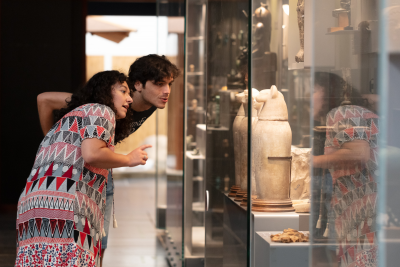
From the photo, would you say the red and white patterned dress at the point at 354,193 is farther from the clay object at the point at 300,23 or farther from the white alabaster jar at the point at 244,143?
the clay object at the point at 300,23

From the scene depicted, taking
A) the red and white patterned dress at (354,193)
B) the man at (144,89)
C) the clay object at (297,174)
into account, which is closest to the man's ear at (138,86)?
the man at (144,89)

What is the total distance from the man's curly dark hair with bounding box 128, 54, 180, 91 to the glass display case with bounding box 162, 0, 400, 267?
0.20 metres

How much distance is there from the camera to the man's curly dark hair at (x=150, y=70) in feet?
7.51

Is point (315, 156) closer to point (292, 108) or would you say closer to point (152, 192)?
point (292, 108)

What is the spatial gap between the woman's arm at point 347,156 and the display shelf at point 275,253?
48 cm

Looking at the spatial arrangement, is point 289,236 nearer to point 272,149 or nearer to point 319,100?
point 272,149

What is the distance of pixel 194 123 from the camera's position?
3.46 m

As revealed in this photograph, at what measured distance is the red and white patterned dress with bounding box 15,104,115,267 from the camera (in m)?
1.76

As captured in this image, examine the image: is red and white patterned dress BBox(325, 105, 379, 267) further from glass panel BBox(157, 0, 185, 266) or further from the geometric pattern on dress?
glass panel BBox(157, 0, 185, 266)

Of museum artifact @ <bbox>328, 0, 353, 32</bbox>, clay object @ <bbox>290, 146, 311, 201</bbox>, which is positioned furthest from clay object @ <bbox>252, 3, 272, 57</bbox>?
museum artifact @ <bbox>328, 0, 353, 32</bbox>

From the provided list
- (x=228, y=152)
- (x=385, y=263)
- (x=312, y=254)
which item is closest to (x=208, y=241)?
(x=228, y=152)

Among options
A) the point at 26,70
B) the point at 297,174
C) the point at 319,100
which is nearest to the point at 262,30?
the point at 297,174

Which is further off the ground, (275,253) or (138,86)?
(138,86)

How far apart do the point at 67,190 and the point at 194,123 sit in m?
1.78
